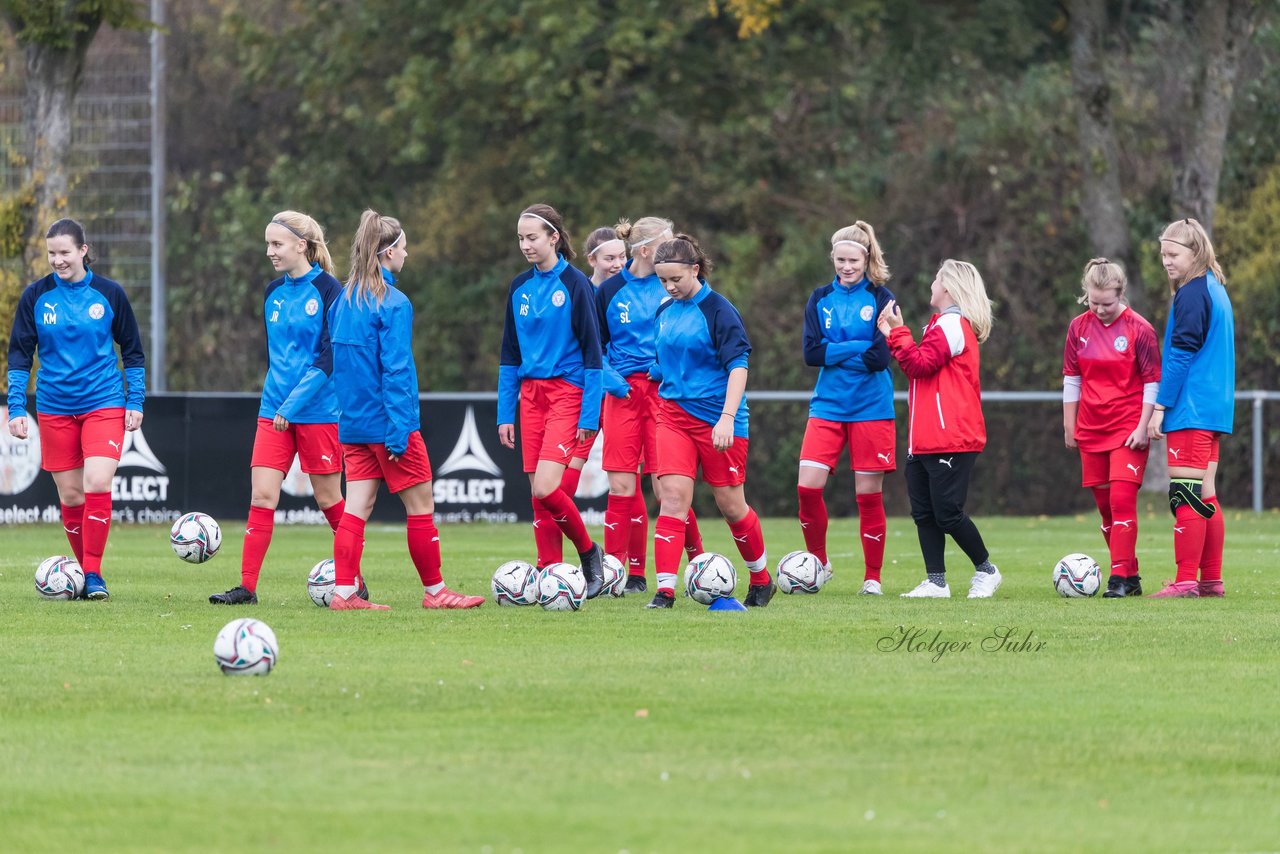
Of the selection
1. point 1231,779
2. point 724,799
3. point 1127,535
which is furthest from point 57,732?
point 1127,535

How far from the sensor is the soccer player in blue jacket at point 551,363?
1096 centimetres

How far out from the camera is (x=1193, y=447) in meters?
11.3

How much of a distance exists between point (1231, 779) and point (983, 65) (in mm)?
26210

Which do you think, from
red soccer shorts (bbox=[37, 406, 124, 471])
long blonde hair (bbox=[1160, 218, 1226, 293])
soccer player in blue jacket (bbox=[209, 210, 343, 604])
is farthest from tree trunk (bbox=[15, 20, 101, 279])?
long blonde hair (bbox=[1160, 218, 1226, 293])

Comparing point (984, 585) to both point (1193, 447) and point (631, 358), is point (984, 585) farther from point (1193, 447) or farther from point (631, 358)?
point (631, 358)

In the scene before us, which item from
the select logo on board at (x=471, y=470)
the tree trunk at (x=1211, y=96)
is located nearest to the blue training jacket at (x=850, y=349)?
the select logo on board at (x=471, y=470)

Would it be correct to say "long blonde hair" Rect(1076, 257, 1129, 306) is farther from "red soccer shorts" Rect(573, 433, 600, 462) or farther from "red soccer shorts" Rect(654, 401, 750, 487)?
"red soccer shorts" Rect(573, 433, 600, 462)

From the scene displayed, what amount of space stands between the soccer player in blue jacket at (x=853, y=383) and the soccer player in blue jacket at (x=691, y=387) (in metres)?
1.35

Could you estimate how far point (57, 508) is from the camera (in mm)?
20641

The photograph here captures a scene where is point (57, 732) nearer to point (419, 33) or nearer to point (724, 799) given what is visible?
point (724, 799)

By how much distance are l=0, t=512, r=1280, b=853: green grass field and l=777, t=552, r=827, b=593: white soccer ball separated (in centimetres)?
75

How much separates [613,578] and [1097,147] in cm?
1652

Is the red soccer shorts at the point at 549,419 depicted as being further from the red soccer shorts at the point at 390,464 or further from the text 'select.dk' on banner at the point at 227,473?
the text 'select.dk' on banner at the point at 227,473

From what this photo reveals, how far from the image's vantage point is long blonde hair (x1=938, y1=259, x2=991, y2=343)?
11.6 metres
